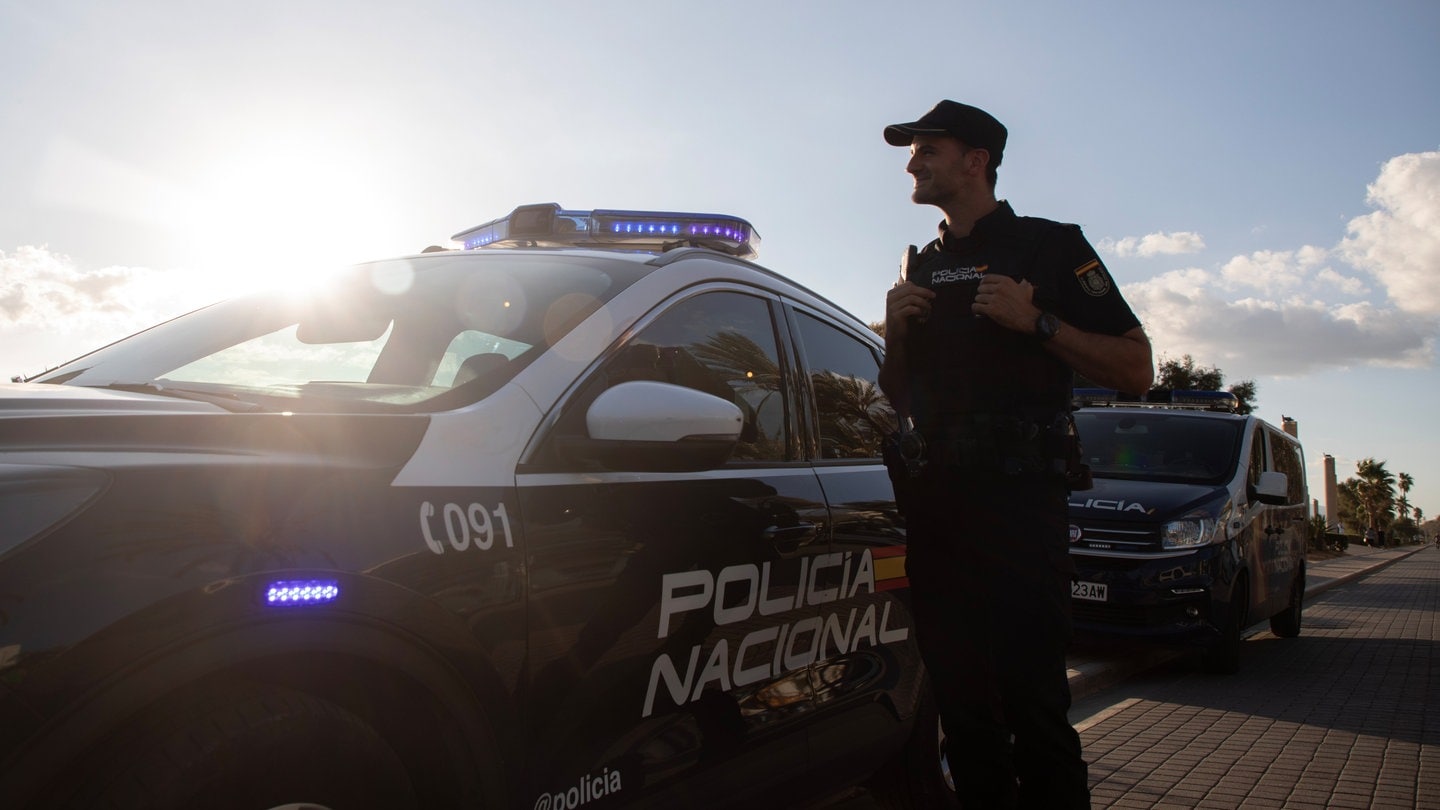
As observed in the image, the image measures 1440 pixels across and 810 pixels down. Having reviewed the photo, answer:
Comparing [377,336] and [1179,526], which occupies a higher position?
[377,336]

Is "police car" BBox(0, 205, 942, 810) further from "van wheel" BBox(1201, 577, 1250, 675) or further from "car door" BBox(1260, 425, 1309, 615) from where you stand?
"car door" BBox(1260, 425, 1309, 615)

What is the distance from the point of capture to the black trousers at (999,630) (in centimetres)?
280

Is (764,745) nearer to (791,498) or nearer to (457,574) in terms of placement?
(791,498)

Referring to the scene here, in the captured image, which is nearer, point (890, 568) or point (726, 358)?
point (726, 358)

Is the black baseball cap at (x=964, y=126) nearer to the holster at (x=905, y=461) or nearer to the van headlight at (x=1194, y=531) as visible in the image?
the holster at (x=905, y=461)

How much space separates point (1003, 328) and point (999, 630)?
2.62ft

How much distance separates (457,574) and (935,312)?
1.73 meters

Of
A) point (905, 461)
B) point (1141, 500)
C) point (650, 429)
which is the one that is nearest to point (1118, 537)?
point (1141, 500)

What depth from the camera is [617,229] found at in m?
3.44

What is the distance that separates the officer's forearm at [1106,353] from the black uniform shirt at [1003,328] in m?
0.05

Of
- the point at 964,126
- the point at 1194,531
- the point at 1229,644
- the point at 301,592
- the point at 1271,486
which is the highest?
the point at 964,126

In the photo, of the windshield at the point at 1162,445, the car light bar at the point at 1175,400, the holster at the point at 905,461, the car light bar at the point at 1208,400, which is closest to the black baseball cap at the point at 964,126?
the holster at the point at 905,461

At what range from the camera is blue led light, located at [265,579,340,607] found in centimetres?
158

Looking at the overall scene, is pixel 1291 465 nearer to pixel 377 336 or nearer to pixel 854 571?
pixel 854 571
